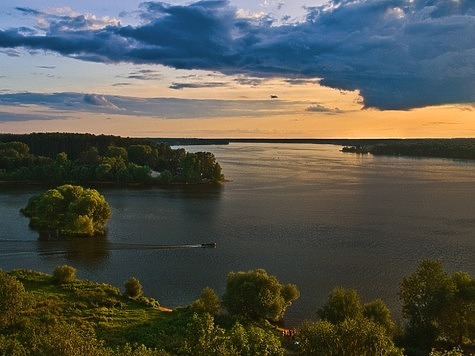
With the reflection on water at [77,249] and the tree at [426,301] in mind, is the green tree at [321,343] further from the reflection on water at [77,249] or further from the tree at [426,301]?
the reflection on water at [77,249]

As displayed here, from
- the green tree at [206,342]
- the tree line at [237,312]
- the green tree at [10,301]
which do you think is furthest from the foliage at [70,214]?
the green tree at [206,342]

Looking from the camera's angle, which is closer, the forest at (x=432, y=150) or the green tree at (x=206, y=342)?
the green tree at (x=206, y=342)

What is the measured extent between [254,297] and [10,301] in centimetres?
1165

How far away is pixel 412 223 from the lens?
54.1m

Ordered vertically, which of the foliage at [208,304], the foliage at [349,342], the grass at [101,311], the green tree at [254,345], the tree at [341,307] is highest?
the foliage at [349,342]

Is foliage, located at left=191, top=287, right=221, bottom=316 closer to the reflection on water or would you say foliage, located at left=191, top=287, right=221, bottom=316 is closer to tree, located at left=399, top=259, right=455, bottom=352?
tree, located at left=399, top=259, right=455, bottom=352

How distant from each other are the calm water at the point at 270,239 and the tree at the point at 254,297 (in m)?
2.64

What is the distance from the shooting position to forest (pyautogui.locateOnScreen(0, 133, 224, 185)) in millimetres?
87562

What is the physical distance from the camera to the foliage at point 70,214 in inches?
1857

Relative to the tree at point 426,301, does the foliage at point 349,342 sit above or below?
above

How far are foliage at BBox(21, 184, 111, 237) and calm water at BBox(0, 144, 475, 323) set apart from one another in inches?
68.9

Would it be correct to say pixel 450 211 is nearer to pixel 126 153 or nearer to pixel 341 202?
pixel 341 202

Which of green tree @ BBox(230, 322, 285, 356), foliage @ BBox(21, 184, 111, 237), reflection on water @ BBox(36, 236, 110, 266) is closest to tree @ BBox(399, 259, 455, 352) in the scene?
green tree @ BBox(230, 322, 285, 356)

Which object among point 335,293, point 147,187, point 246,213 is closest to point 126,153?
point 147,187
